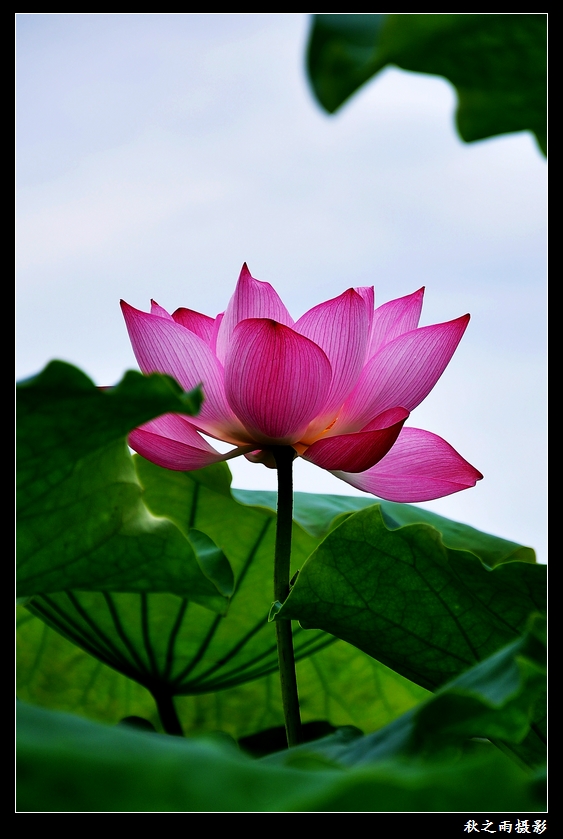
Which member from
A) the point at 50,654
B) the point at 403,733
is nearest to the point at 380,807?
the point at 403,733

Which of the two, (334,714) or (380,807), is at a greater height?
(380,807)

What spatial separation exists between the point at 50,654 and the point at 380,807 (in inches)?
20.9

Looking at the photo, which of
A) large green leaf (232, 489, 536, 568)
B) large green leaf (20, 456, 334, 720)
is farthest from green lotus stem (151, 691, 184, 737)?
large green leaf (232, 489, 536, 568)

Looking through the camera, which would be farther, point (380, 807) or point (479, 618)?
point (479, 618)

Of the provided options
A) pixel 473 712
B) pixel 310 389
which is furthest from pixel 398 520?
pixel 473 712

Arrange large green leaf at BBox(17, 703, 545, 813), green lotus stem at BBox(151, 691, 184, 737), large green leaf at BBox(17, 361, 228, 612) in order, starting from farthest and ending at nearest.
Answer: green lotus stem at BBox(151, 691, 184, 737) → large green leaf at BBox(17, 361, 228, 612) → large green leaf at BBox(17, 703, 545, 813)

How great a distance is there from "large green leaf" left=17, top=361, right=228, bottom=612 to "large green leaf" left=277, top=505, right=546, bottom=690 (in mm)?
53

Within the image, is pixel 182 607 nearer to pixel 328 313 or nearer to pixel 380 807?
pixel 328 313

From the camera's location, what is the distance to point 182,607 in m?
0.57

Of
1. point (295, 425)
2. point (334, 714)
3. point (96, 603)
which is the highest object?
point (295, 425)

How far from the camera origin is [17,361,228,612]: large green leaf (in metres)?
0.33

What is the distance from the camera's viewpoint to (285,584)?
398 millimetres

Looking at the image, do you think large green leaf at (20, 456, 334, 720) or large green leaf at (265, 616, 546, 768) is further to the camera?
large green leaf at (20, 456, 334, 720)

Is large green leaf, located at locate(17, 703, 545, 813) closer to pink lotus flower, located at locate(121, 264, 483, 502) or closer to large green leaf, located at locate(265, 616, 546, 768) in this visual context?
large green leaf, located at locate(265, 616, 546, 768)
